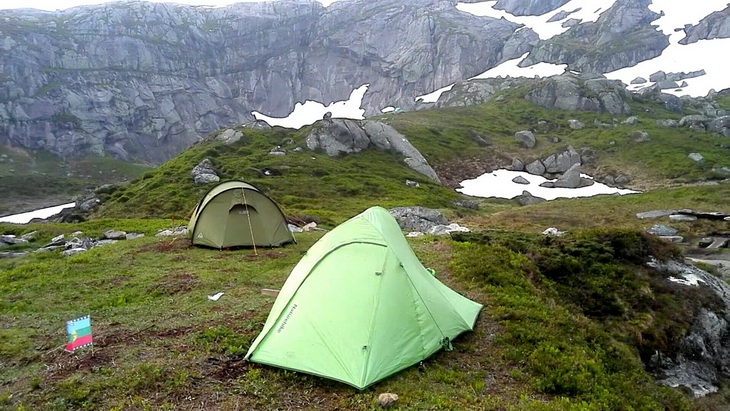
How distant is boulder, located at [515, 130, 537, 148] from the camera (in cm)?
10871

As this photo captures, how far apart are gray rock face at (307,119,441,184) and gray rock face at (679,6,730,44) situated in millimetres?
170772

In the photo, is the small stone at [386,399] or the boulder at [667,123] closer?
the small stone at [386,399]

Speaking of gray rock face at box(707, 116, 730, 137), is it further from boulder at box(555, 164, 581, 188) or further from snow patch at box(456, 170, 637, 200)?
boulder at box(555, 164, 581, 188)

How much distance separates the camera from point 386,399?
8.68 m

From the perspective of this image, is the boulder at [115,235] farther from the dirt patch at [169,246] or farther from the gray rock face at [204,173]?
the gray rock face at [204,173]

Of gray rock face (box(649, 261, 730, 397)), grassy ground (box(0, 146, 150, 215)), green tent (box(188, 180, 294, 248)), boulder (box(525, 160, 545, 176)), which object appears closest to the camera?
gray rock face (box(649, 261, 730, 397))

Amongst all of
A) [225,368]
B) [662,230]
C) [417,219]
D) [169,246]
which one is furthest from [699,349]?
[662,230]

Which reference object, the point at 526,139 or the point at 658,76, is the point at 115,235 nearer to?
the point at 526,139

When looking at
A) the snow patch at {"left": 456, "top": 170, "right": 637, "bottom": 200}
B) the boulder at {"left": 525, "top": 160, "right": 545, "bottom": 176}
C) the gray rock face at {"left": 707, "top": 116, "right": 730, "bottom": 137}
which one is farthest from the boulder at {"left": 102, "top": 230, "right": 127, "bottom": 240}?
the gray rock face at {"left": 707, "top": 116, "right": 730, "bottom": 137}

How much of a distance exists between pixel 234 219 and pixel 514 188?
7049 centimetres

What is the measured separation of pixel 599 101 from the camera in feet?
441

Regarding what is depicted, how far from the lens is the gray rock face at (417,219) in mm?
39638

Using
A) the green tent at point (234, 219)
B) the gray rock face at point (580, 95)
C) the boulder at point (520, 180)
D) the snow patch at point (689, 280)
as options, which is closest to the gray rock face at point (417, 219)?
the green tent at point (234, 219)

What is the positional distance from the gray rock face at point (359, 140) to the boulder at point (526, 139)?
31301 millimetres
